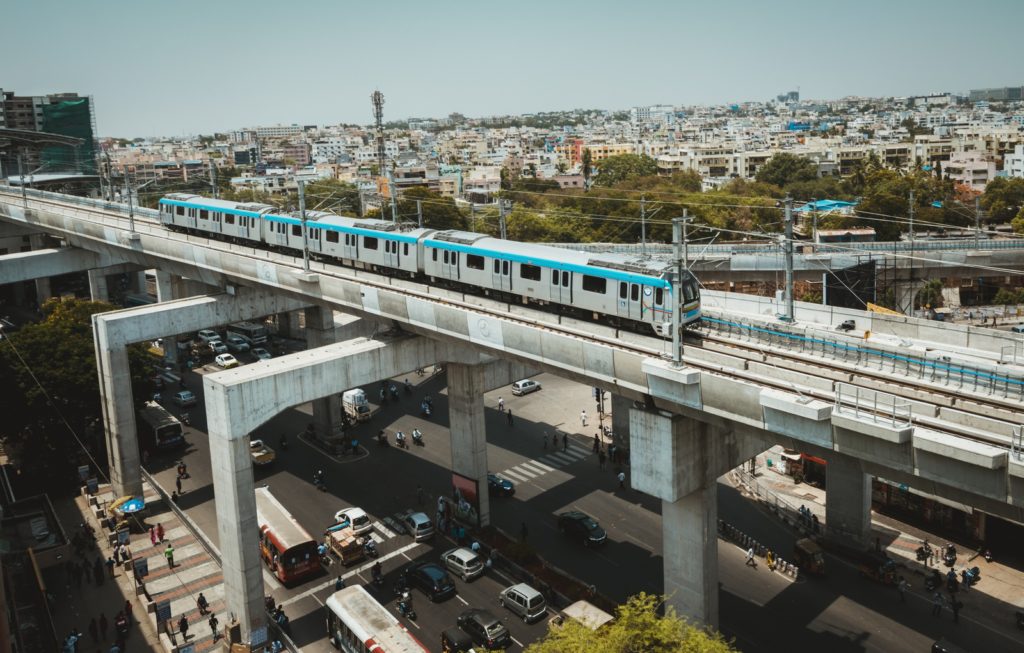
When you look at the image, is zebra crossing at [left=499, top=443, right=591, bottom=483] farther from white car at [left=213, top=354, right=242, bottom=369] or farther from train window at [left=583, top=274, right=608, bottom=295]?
white car at [left=213, top=354, right=242, bottom=369]

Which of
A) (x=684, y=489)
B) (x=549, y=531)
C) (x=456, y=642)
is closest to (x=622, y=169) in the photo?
(x=549, y=531)

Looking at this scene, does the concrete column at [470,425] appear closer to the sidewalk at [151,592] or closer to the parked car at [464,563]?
the parked car at [464,563]

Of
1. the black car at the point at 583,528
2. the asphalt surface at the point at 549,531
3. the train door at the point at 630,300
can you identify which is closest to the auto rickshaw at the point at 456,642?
the asphalt surface at the point at 549,531

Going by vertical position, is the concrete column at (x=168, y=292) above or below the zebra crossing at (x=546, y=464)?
above

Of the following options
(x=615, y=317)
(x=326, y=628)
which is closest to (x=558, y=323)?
(x=615, y=317)

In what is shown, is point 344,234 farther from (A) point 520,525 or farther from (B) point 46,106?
(B) point 46,106
